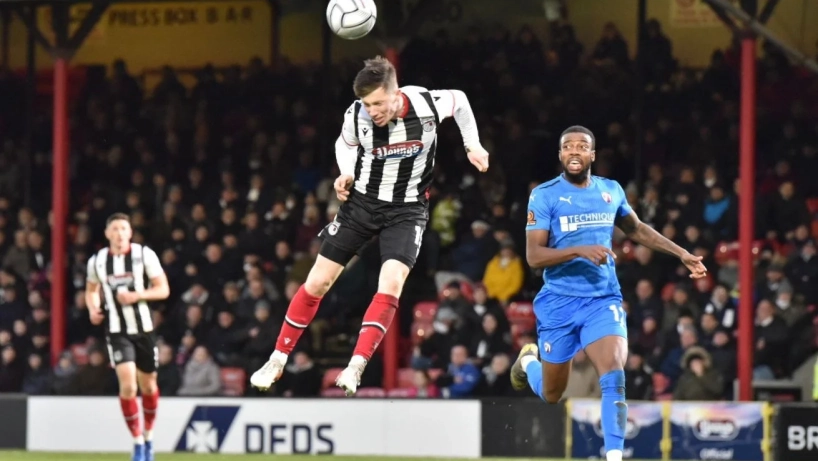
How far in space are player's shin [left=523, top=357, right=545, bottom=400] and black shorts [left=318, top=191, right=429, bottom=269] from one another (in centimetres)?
129

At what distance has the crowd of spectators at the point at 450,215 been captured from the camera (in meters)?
15.8

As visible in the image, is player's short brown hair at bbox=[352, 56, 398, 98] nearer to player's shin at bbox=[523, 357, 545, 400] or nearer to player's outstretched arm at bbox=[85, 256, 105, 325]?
player's shin at bbox=[523, 357, 545, 400]

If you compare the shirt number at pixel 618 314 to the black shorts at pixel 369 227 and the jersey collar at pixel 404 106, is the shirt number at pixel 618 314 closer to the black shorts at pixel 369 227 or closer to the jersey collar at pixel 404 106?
the black shorts at pixel 369 227

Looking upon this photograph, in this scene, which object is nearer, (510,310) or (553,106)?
(510,310)

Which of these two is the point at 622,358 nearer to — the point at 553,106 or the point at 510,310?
the point at 510,310

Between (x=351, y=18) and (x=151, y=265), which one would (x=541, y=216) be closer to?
(x=351, y=18)

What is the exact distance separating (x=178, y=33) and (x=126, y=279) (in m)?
9.40

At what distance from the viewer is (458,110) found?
9.41 meters

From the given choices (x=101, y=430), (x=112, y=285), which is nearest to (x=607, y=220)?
(x=112, y=285)

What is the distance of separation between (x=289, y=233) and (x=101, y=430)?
330 cm

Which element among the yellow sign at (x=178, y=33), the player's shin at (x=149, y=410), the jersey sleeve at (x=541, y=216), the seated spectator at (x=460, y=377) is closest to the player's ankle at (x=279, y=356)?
the jersey sleeve at (x=541, y=216)

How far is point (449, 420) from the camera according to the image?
49.7 feet

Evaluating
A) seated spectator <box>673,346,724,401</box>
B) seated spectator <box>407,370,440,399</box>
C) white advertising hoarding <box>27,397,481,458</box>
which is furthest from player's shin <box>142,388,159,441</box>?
seated spectator <box>673,346,724,401</box>

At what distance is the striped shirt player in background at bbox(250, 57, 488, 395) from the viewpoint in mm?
9195
